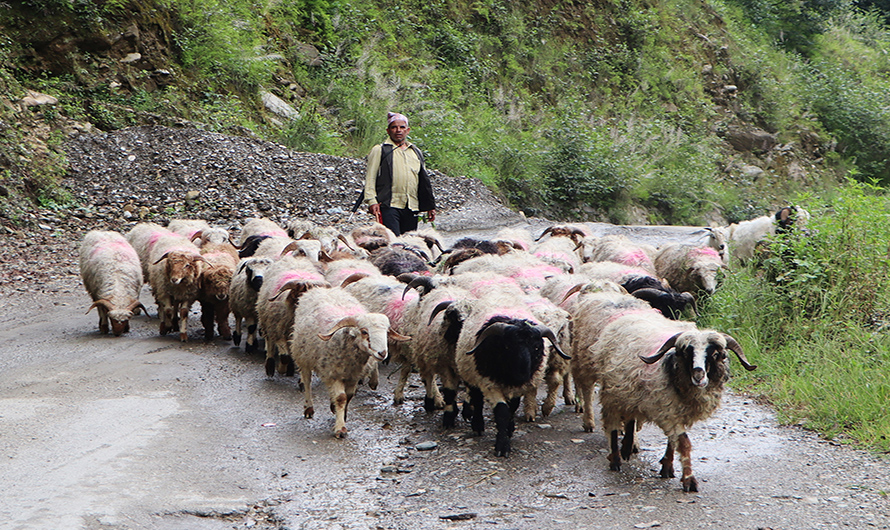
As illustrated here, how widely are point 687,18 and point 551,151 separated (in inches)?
545

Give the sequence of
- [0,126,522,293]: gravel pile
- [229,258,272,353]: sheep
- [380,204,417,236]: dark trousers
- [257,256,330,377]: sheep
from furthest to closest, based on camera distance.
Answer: [0,126,522,293]: gravel pile
[380,204,417,236]: dark trousers
[229,258,272,353]: sheep
[257,256,330,377]: sheep

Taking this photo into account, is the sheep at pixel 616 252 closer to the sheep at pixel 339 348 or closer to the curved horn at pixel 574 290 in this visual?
the curved horn at pixel 574 290

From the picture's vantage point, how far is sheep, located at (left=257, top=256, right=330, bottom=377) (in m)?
7.41

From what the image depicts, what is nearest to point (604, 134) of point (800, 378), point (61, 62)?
point (61, 62)

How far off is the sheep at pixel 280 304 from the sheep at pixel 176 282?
1.23m

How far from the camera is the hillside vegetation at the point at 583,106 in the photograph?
8.02m

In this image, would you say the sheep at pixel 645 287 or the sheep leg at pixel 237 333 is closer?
the sheep at pixel 645 287

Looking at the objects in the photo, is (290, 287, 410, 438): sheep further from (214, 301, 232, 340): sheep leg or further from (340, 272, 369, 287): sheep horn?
(214, 301, 232, 340): sheep leg

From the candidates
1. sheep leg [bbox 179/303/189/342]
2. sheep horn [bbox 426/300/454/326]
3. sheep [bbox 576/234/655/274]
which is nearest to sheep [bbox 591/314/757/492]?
sheep horn [bbox 426/300/454/326]

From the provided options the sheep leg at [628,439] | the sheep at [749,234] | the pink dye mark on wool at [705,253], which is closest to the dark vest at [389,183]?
the pink dye mark on wool at [705,253]

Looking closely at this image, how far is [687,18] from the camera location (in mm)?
31625

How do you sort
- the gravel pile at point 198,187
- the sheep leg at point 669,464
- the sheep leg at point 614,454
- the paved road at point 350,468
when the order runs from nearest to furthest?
the paved road at point 350,468 → the sheep leg at point 669,464 → the sheep leg at point 614,454 → the gravel pile at point 198,187

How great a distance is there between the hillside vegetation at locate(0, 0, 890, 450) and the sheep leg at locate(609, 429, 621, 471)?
6.36ft

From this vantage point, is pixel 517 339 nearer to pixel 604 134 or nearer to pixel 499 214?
pixel 499 214
